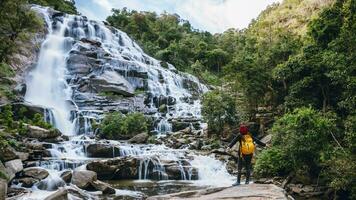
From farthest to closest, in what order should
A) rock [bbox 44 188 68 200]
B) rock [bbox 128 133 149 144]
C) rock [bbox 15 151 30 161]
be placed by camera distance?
rock [bbox 128 133 149 144] → rock [bbox 15 151 30 161] → rock [bbox 44 188 68 200]

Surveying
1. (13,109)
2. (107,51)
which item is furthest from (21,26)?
(107,51)

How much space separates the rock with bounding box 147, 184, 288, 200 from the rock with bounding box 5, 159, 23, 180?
28.6 feet

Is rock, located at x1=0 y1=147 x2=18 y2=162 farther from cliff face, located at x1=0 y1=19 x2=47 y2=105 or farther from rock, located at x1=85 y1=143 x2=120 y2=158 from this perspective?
cliff face, located at x1=0 y1=19 x2=47 y2=105

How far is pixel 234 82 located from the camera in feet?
88.1

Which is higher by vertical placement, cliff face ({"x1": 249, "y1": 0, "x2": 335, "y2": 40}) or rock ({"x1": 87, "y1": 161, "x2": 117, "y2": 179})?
cliff face ({"x1": 249, "y1": 0, "x2": 335, "y2": 40})

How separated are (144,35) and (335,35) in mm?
38040

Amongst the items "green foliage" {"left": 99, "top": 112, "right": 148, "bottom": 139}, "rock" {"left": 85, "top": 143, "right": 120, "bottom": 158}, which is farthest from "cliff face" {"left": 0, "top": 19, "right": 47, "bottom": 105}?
"rock" {"left": 85, "top": 143, "right": 120, "bottom": 158}

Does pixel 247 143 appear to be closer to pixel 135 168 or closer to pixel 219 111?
pixel 135 168

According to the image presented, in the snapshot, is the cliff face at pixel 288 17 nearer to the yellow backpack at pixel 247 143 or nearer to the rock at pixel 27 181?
the rock at pixel 27 181

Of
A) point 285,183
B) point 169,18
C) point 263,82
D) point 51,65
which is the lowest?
point 285,183

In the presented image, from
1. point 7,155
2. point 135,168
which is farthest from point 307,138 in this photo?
point 7,155

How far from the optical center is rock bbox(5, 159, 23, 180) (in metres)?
14.2

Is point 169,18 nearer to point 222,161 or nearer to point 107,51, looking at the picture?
point 107,51

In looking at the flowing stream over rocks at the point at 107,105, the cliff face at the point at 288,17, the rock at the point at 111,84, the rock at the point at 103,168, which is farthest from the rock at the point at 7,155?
the cliff face at the point at 288,17
